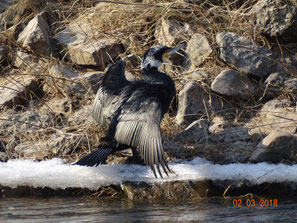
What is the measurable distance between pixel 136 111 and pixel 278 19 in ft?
6.74

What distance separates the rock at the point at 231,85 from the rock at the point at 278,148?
1.11 metres

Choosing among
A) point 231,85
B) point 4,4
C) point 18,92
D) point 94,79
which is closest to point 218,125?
point 231,85

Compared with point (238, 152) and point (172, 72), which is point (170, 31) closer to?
point (172, 72)

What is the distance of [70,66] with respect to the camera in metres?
6.40

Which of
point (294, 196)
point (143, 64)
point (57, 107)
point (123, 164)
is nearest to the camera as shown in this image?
point (294, 196)

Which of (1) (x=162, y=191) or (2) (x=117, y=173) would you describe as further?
(2) (x=117, y=173)

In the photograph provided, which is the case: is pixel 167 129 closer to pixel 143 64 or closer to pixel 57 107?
pixel 143 64

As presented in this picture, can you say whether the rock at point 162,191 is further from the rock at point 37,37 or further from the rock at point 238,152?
the rock at point 37,37

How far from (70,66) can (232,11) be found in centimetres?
187

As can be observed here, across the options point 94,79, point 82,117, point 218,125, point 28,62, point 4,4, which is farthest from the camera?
point 4,4

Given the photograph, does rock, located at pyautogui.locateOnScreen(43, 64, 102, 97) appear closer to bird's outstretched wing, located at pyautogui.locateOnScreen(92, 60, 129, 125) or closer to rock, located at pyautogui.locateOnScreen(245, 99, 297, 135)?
bird's outstretched wing, located at pyautogui.locateOnScreen(92, 60, 129, 125)

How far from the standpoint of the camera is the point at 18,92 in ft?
19.9

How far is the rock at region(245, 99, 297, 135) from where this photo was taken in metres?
4.97

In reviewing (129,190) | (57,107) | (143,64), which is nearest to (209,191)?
(129,190)
